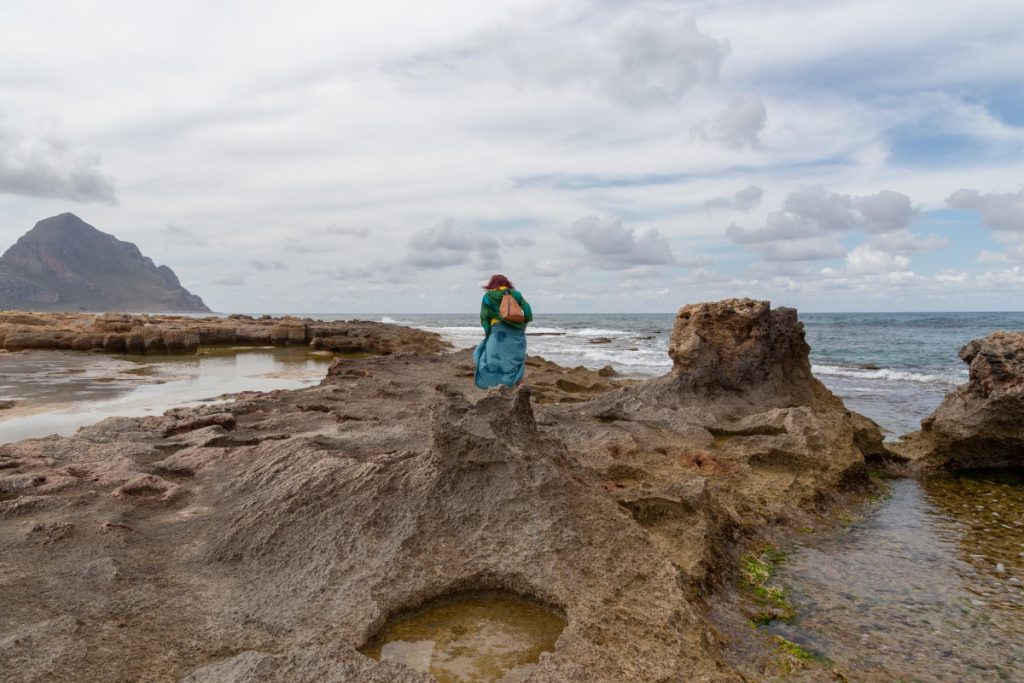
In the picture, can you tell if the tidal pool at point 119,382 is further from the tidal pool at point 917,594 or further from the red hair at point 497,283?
the tidal pool at point 917,594

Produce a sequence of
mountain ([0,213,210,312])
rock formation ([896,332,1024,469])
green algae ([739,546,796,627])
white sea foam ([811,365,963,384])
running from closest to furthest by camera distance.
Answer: green algae ([739,546,796,627]) < rock formation ([896,332,1024,469]) < white sea foam ([811,365,963,384]) < mountain ([0,213,210,312])

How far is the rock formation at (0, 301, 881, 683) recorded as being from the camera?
2736 millimetres

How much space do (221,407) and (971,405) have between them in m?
9.44

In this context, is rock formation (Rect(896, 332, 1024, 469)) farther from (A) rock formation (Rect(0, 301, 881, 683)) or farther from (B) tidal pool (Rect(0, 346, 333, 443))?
(B) tidal pool (Rect(0, 346, 333, 443))

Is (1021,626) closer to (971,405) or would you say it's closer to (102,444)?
(971,405)

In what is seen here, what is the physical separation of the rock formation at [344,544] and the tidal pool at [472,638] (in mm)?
84

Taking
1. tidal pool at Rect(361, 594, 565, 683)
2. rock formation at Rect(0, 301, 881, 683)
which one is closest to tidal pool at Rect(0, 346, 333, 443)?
rock formation at Rect(0, 301, 881, 683)

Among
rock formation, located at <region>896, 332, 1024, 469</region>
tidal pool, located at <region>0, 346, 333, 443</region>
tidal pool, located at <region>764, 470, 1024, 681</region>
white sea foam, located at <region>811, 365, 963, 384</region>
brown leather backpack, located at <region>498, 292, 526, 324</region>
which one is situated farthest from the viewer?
white sea foam, located at <region>811, 365, 963, 384</region>

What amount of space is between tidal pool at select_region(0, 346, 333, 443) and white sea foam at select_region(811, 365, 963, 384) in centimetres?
1718

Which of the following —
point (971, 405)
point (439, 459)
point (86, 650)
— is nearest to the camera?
point (86, 650)

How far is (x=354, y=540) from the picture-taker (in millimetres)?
3549

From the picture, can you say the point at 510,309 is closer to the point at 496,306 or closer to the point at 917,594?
the point at 496,306

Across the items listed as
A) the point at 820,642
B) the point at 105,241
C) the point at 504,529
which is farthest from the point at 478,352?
the point at 105,241

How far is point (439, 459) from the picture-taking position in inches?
157
